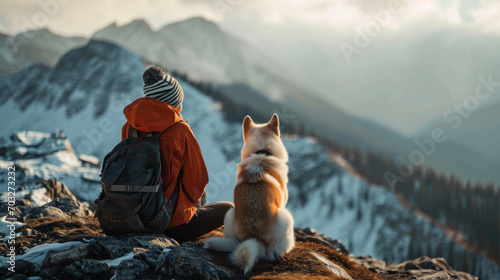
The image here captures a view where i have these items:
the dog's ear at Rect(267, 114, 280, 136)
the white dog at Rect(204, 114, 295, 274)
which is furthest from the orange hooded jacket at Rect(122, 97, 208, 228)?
the dog's ear at Rect(267, 114, 280, 136)

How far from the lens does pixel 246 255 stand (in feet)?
20.3

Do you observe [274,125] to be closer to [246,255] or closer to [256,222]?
[256,222]

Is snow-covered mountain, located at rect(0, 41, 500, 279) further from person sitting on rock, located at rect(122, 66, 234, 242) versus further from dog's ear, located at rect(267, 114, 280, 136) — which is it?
dog's ear, located at rect(267, 114, 280, 136)

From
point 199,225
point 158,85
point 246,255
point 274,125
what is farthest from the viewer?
point 274,125

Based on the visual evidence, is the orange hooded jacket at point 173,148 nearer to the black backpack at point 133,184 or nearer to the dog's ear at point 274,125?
the black backpack at point 133,184

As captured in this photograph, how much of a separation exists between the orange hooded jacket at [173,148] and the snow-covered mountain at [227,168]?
14489 millimetres

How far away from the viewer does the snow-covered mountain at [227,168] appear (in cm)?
6203

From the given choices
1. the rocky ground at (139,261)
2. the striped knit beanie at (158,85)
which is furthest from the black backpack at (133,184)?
the striped knit beanie at (158,85)

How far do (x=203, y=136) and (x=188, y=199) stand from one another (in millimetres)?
81512

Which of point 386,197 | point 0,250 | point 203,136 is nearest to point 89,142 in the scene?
point 203,136

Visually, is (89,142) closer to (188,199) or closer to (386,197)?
(386,197)

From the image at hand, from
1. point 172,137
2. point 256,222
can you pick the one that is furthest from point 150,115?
point 256,222

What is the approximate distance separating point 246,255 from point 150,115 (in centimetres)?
314

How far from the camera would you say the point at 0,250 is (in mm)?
7723
